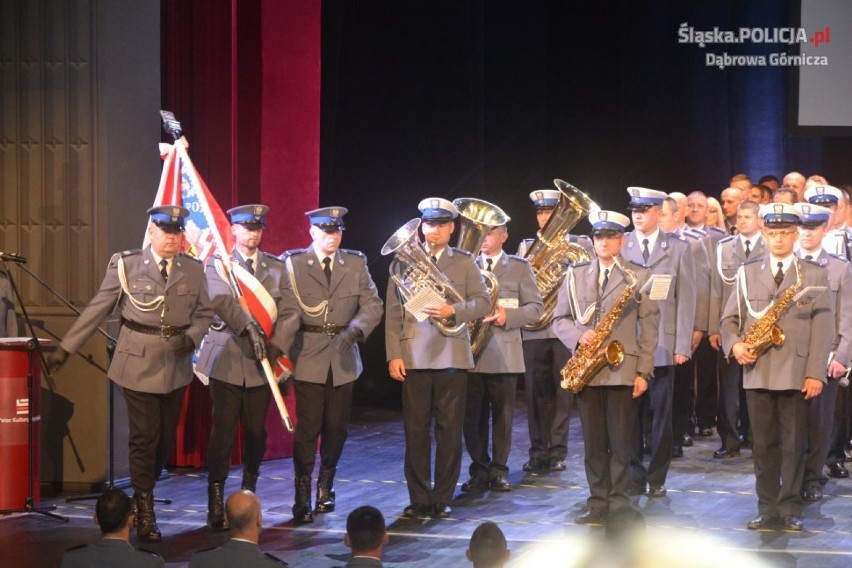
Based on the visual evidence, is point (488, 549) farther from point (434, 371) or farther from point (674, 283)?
point (674, 283)

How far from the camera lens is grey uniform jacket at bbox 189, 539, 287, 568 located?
4.57 meters

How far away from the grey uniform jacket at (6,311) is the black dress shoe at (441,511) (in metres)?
2.93

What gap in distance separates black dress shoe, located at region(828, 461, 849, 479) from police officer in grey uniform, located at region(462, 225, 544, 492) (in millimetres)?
2273

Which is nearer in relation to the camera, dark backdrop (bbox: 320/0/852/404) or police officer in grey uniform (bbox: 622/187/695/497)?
police officer in grey uniform (bbox: 622/187/695/497)

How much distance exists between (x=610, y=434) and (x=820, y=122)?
594 centimetres

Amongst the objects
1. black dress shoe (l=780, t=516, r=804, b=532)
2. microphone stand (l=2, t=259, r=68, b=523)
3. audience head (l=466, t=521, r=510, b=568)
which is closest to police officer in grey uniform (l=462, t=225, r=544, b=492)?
black dress shoe (l=780, t=516, r=804, b=532)

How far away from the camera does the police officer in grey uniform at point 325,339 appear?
7828 millimetres

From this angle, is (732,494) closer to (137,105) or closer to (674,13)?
(137,105)

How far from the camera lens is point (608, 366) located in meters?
7.52

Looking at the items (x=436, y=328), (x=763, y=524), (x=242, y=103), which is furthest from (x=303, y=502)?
(x=242, y=103)

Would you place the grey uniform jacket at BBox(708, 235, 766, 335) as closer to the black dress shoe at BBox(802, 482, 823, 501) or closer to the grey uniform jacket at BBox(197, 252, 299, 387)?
the black dress shoe at BBox(802, 482, 823, 501)

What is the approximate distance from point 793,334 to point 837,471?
202cm

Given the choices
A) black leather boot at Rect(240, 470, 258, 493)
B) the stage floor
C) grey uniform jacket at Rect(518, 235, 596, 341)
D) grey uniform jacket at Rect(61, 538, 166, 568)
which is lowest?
the stage floor

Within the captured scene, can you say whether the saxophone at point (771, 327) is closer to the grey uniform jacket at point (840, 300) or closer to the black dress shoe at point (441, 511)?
the grey uniform jacket at point (840, 300)
